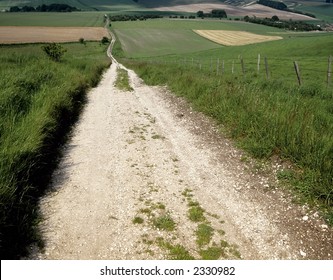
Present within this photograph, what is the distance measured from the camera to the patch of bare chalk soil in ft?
18.7

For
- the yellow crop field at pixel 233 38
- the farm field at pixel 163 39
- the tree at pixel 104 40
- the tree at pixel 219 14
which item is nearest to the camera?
the farm field at pixel 163 39

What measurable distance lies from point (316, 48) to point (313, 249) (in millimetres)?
49577

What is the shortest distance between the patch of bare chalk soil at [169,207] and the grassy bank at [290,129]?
527mm

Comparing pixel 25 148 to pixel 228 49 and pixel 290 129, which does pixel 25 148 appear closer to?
pixel 290 129

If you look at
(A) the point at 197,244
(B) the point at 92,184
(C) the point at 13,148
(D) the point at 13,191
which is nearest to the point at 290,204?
(A) the point at 197,244

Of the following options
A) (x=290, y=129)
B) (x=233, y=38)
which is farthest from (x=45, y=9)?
(x=290, y=129)

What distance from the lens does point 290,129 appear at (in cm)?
909

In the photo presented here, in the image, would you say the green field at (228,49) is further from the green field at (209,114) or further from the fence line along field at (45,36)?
the fence line along field at (45,36)

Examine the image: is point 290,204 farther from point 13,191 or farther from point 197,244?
point 13,191

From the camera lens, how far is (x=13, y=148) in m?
6.96

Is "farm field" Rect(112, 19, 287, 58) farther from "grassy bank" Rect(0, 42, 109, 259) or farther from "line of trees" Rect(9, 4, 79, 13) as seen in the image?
"line of trees" Rect(9, 4, 79, 13)

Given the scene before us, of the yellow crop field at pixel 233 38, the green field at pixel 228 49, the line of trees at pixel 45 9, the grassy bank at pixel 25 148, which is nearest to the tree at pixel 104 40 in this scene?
the green field at pixel 228 49

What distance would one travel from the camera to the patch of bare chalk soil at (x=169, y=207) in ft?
18.7

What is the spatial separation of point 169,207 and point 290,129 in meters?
4.49
